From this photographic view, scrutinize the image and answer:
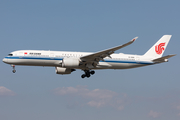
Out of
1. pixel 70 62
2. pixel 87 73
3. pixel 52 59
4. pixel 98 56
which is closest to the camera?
pixel 70 62

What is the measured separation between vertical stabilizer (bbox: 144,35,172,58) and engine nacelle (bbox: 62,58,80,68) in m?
11.6

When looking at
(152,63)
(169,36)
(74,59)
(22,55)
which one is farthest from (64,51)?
(169,36)

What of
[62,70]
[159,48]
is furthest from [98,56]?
[159,48]

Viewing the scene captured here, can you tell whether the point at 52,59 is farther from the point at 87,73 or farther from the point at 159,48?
the point at 159,48

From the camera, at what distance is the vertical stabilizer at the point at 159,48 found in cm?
4619

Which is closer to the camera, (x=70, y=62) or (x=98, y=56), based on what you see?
(x=70, y=62)

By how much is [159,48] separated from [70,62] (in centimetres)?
1543

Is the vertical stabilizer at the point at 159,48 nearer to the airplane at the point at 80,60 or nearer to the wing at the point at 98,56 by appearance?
the airplane at the point at 80,60

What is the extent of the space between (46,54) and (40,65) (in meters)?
1.70

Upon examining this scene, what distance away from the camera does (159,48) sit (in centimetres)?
4731

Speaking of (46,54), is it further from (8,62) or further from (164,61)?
(164,61)

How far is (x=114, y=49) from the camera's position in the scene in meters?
37.6

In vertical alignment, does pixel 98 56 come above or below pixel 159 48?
below

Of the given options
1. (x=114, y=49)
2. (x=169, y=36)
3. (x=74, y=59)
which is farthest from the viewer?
(x=169, y=36)
